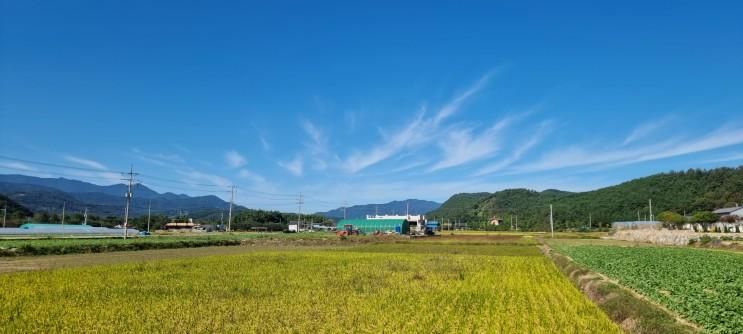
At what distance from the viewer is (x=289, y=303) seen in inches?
542

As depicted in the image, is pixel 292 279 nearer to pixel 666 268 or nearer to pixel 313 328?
pixel 313 328

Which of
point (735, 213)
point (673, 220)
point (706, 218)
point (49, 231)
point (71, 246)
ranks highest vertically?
point (735, 213)

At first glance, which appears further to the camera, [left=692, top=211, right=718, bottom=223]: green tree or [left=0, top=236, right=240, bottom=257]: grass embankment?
[left=692, top=211, right=718, bottom=223]: green tree

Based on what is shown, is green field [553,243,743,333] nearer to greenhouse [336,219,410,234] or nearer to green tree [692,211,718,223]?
green tree [692,211,718,223]

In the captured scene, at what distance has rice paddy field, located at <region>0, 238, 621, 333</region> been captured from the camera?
10805 mm

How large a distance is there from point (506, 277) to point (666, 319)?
1147cm

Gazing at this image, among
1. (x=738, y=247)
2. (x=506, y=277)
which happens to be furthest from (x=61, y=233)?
(x=738, y=247)

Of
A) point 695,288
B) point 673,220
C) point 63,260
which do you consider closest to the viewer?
point 695,288

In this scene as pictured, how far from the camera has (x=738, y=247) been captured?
131 feet

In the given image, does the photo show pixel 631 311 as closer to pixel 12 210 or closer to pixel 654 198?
pixel 654 198

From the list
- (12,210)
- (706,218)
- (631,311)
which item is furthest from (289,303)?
(12,210)

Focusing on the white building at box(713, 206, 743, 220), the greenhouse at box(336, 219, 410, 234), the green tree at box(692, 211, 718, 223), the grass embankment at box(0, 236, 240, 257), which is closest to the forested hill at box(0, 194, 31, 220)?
the greenhouse at box(336, 219, 410, 234)

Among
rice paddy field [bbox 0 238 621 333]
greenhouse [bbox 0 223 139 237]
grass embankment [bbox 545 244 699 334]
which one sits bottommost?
greenhouse [bbox 0 223 139 237]

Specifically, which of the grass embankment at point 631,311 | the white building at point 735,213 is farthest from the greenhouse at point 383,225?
the grass embankment at point 631,311
